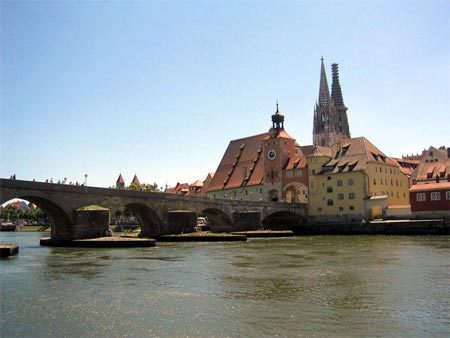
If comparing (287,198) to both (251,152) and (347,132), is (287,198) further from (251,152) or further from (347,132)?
(347,132)

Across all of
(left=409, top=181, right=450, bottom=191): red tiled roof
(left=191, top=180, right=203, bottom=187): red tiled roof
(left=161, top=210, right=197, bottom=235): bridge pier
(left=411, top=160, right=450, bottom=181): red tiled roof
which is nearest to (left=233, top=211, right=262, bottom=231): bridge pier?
(left=161, top=210, right=197, bottom=235): bridge pier

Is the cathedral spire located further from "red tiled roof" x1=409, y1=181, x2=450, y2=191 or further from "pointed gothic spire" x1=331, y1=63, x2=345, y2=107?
"pointed gothic spire" x1=331, y1=63, x2=345, y2=107

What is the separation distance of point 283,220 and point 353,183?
13.2 meters

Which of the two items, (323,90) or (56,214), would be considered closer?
(56,214)

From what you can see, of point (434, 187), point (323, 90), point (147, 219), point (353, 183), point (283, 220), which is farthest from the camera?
point (323, 90)

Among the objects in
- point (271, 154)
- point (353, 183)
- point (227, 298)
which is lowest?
point (227, 298)

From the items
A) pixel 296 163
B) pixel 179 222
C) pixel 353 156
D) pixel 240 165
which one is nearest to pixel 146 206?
pixel 179 222

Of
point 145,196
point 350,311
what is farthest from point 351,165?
point 350,311

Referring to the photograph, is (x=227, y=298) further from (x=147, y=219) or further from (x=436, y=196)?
(x=436, y=196)

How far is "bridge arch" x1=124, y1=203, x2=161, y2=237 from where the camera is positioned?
53.9 m

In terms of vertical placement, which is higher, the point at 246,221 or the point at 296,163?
the point at 296,163

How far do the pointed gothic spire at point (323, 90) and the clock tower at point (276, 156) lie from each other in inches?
2596

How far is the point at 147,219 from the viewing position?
2219 inches

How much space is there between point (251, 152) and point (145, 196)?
49.4m
